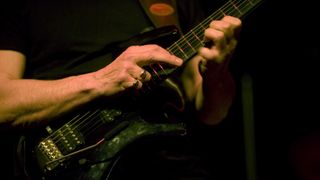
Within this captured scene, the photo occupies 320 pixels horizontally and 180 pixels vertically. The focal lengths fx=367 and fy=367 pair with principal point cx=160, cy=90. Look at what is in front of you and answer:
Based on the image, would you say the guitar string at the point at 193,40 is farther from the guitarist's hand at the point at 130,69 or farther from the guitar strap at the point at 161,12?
the guitar strap at the point at 161,12

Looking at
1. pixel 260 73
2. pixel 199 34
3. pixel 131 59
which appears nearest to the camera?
pixel 131 59

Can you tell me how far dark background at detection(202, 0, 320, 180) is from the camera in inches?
84.0

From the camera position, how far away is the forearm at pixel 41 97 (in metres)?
1.23

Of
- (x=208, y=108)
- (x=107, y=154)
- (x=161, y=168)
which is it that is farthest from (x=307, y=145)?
(x=107, y=154)

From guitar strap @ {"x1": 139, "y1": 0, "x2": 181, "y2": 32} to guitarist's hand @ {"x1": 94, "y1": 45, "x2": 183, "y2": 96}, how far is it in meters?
0.29

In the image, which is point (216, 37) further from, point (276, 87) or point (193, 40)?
point (276, 87)

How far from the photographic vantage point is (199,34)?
4.26 feet

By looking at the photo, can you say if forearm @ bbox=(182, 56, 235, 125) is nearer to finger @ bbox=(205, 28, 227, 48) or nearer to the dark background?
finger @ bbox=(205, 28, 227, 48)

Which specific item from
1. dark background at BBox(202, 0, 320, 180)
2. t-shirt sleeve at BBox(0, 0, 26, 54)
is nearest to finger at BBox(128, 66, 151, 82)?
t-shirt sleeve at BBox(0, 0, 26, 54)

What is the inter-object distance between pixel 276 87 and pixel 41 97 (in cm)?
153

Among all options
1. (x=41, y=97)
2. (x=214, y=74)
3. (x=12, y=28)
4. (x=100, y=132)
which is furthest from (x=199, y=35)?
(x=12, y=28)

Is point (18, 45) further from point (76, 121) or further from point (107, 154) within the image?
point (107, 154)

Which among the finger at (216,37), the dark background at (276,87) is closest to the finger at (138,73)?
the finger at (216,37)

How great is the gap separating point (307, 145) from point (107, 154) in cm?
152
